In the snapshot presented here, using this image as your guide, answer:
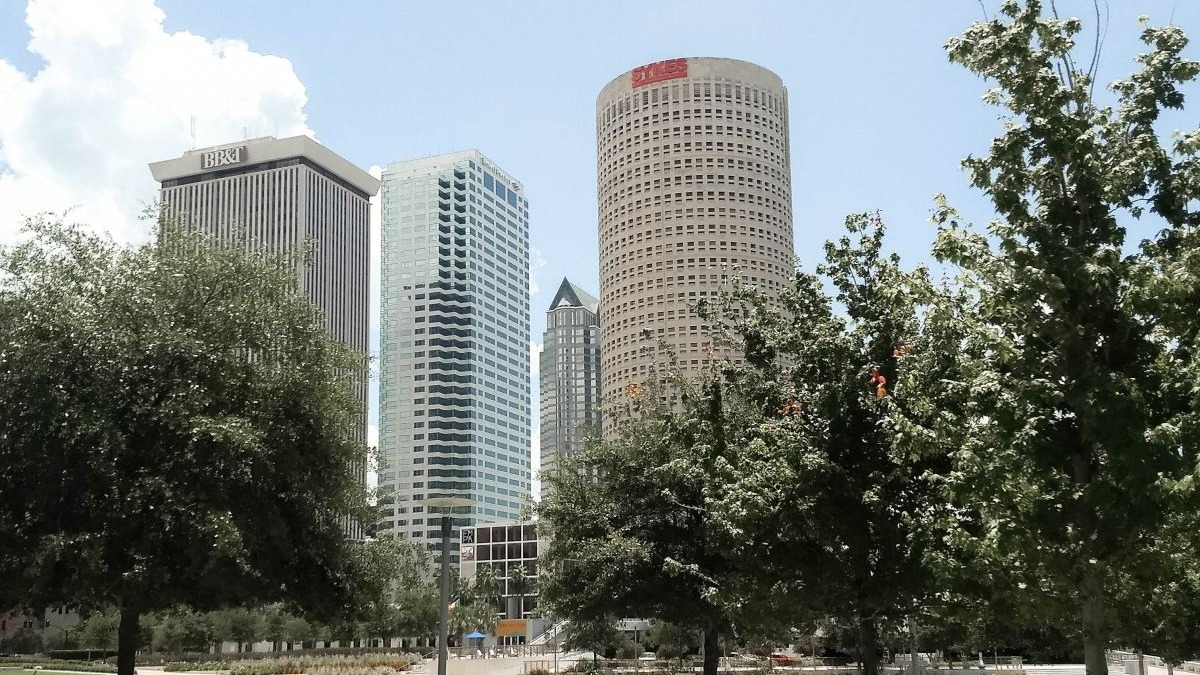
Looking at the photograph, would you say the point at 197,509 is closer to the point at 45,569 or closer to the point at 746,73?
the point at 45,569

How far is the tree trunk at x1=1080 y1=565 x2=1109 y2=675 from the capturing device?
1326 centimetres

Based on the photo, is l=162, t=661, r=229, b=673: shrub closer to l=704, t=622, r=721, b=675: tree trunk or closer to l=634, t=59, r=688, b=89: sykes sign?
l=704, t=622, r=721, b=675: tree trunk

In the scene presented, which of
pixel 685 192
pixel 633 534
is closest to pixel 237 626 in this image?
pixel 633 534

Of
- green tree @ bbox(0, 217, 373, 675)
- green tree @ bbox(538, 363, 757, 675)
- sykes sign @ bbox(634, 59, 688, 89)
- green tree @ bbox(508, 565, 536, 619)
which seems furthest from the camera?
sykes sign @ bbox(634, 59, 688, 89)

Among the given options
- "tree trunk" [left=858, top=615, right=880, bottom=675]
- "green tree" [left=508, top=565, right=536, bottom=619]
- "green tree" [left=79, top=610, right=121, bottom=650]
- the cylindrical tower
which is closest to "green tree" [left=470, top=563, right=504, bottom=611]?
"green tree" [left=508, top=565, right=536, bottom=619]

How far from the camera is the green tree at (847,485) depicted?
17.1m

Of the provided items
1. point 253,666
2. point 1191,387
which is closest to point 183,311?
point 1191,387

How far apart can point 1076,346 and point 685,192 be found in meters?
175

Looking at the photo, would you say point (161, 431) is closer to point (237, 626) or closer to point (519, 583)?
point (237, 626)

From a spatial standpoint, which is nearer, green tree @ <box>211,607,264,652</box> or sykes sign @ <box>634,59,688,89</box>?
green tree @ <box>211,607,264,652</box>

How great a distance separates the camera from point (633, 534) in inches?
1200

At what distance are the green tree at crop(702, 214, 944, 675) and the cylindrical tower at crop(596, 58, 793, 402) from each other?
159391 mm

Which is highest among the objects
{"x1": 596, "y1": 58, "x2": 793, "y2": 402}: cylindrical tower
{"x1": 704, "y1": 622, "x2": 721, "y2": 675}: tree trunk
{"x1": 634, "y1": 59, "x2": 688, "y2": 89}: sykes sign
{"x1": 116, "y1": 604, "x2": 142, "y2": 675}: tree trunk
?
{"x1": 634, "y1": 59, "x2": 688, "y2": 89}: sykes sign

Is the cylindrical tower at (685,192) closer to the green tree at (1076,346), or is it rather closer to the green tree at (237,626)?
the green tree at (237,626)
